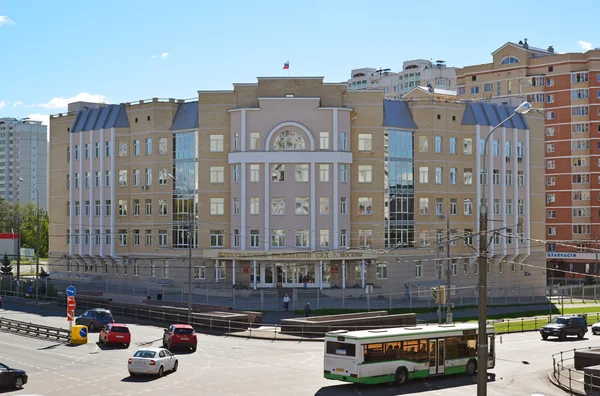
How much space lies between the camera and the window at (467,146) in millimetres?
80856

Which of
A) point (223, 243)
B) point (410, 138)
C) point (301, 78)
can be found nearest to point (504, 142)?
point (410, 138)

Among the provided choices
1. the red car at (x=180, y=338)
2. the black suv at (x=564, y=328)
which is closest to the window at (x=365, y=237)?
the black suv at (x=564, y=328)

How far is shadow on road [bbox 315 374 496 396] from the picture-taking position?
1195 inches

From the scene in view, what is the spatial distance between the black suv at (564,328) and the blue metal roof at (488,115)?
32.8 metres

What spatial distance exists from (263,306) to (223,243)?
1221 cm

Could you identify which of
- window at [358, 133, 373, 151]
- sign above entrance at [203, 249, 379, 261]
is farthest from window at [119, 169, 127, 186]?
window at [358, 133, 373, 151]

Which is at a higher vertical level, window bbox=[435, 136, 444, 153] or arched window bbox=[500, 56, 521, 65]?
arched window bbox=[500, 56, 521, 65]

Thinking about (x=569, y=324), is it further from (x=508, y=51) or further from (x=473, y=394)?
(x=508, y=51)

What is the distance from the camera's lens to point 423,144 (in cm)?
7894

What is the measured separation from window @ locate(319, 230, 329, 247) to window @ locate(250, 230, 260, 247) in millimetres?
5658

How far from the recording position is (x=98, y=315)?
49562mm

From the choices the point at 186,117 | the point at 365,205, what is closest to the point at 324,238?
the point at 365,205

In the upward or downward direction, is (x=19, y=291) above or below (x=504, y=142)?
below

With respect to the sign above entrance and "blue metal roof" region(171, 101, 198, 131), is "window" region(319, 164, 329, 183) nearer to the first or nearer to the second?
the sign above entrance
